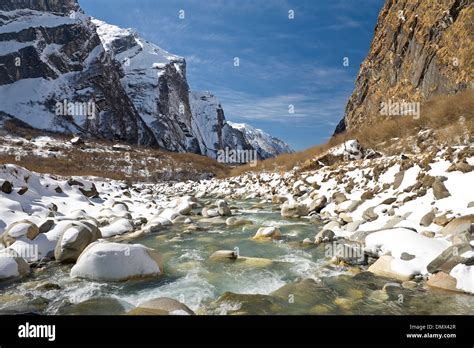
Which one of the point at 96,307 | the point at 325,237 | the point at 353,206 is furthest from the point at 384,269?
the point at 353,206

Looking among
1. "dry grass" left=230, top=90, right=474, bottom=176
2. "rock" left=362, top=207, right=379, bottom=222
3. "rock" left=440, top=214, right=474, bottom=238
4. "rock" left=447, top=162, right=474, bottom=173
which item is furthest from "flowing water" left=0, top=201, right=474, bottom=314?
"dry grass" left=230, top=90, right=474, bottom=176

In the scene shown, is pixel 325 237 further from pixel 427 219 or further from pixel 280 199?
pixel 280 199

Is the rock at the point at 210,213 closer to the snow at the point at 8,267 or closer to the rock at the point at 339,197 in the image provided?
the rock at the point at 339,197

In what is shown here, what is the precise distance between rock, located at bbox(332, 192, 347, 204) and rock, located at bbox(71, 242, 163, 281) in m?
10.5

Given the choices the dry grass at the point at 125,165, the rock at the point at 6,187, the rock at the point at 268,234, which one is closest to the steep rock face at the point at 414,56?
the rock at the point at 268,234

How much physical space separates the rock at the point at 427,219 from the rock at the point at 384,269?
8.82ft

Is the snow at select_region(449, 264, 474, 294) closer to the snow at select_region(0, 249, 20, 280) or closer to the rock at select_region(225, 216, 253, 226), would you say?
the rock at select_region(225, 216, 253, 226)

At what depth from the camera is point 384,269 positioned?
7.64m

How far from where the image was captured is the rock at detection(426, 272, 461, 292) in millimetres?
6297
